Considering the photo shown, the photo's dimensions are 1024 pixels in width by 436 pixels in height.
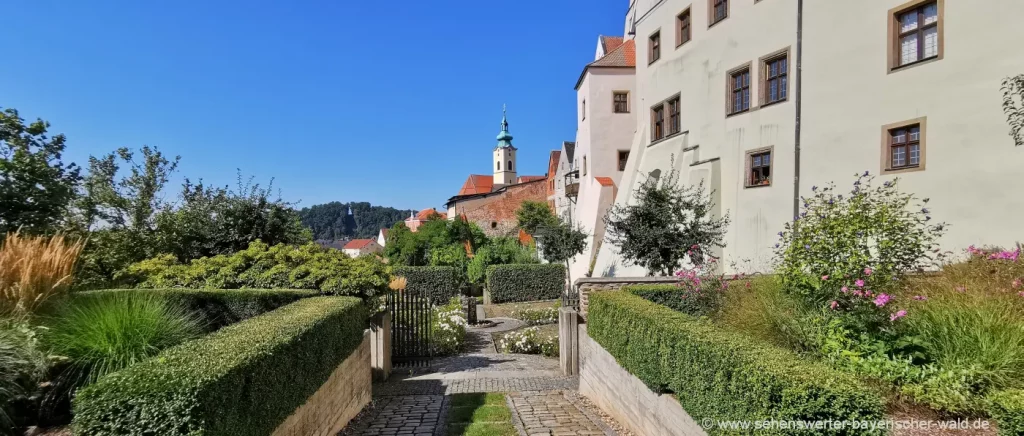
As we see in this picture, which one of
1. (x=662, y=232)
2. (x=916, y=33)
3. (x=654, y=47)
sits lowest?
(x=662, y=232)

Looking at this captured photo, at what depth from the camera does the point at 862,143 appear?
449 inches

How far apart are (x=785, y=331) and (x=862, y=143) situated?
9.21m

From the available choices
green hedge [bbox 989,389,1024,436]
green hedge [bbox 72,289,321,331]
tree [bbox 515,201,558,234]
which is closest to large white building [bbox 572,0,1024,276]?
green hedge [bbox 989,389,1024,436]

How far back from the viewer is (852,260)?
4637 millimetres

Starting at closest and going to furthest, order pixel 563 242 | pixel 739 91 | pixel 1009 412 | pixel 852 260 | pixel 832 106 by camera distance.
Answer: pixel 1009 412
pixel 852 260
pixel 832 106
pixel 739 91
pixel 563 242

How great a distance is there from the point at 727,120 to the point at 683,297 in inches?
369

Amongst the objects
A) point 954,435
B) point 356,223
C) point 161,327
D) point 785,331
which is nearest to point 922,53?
point 785,331

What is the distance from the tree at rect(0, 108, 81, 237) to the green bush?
5.39ft

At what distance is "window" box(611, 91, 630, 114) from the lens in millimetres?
22812


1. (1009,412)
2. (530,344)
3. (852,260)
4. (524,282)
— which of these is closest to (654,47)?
(524,282)

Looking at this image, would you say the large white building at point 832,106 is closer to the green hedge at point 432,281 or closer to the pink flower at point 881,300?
the pink flower at point 881,300

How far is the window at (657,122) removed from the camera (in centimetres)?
1908

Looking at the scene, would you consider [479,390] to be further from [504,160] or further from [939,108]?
[504,160]

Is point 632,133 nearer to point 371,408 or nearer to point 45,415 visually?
point 371,408
